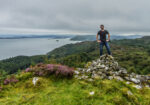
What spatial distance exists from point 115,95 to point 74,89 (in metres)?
2.33

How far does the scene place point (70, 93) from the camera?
5.73 metres

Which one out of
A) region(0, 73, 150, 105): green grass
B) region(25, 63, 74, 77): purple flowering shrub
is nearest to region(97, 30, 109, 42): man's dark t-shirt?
region(25, 63, 74, 77): purple flowering shrub

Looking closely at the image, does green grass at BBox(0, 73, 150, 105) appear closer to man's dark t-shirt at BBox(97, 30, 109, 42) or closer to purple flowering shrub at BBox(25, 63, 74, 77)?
purple flowering shrub at BBox(25, 63, 74, 77)

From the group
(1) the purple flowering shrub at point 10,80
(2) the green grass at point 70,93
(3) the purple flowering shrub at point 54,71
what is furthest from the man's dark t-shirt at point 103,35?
(1) the purple flowering shrub at point 10,80

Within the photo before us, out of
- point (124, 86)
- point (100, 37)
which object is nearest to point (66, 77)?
point (124, 86)

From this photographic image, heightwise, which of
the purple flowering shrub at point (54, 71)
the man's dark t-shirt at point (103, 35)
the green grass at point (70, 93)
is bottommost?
the green grass at point (70, 93)

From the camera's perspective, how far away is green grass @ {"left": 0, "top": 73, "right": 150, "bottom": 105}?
4.93 m

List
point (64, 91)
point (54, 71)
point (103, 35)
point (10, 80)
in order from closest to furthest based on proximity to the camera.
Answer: point (64, 91), point (10, 80), point (54, 71), point (103, 35)

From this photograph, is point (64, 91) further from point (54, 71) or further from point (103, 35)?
point (103, 35)

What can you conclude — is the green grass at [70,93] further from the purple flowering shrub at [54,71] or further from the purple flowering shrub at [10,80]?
the purple flowering shrub at [54,71]

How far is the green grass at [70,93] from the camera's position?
4.93 meters

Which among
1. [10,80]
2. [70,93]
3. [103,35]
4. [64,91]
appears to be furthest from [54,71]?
[103,35]

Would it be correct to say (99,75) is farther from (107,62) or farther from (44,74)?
(44,74)

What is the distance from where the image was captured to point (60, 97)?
5.34 meters
